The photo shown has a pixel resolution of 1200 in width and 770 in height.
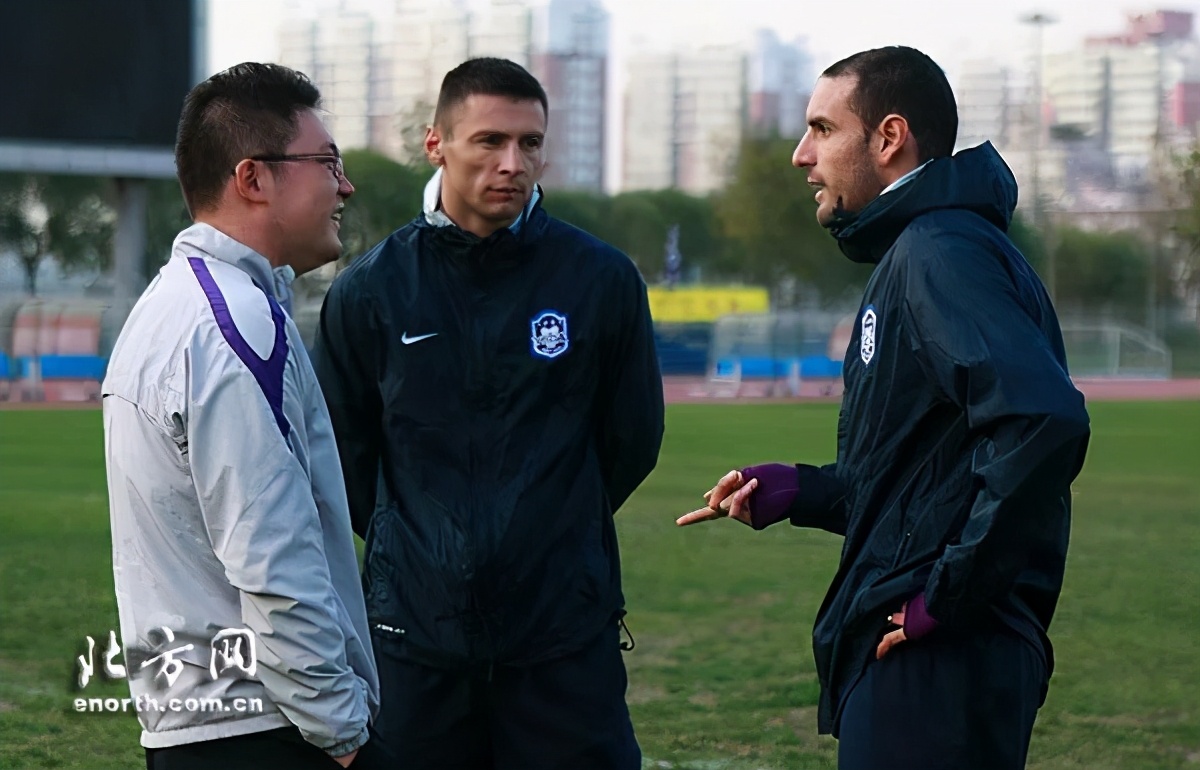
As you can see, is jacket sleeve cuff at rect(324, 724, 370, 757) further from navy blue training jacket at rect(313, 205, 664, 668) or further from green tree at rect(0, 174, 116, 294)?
green tree at rect(0, 174, 116, 294)

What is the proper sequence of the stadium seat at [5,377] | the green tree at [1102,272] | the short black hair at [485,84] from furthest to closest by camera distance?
the green tree at [1102,272] → the stadium seat at [5,377] → the short black hair at [485,84]

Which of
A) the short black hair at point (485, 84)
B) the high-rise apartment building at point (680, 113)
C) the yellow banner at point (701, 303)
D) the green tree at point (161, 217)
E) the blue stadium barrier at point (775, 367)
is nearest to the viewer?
the short black hair at point (485, 84)

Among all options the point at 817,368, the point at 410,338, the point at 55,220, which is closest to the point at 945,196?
the point at 410,338

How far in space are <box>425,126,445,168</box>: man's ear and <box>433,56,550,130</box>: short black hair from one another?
2cm

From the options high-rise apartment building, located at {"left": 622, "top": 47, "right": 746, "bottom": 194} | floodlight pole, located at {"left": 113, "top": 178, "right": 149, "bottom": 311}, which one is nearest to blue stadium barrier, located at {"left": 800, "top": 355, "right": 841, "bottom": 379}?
high-rise apartment building, located at {"left": 622, "top": 47, "right": 746, "bottom": 194}

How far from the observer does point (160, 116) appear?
48.4 ft

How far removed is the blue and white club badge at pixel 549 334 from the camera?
3102mm

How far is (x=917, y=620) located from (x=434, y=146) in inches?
61.9

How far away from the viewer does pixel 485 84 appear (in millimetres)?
3275

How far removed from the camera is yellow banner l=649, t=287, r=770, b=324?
4281cm

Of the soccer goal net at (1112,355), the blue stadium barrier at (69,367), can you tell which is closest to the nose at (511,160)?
the blue stadium barrier at (69,367)

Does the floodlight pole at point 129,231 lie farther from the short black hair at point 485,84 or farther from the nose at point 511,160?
the nose at point 511,160

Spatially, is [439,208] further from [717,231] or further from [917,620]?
[717,231]

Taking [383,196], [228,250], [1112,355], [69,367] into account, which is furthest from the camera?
[383,196]
